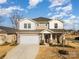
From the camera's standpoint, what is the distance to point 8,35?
54.9 metres

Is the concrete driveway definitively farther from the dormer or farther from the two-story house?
the dormer

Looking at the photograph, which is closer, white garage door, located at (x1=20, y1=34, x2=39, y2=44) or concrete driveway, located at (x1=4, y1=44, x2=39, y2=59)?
concrete driveway, located at (x1=4, y1=44, x2=39, y2=59)

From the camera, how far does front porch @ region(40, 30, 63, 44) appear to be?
4719 centimetres

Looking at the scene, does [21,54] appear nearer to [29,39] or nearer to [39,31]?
[29,39]

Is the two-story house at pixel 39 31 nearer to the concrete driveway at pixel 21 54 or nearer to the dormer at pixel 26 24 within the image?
the dormer at pixel 26 24

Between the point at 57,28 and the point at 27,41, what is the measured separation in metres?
8.50

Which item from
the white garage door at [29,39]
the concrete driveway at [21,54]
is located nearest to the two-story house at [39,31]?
the white garage door at [29,39]

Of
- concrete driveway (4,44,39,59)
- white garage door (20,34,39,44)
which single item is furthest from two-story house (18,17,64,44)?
concrete driveway (4,44,39,59)

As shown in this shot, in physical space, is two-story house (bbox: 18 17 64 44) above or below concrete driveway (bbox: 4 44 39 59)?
above

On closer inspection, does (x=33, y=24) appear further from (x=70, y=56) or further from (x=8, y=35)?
(x=70, y=56)

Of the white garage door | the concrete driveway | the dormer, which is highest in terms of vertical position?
the dormer

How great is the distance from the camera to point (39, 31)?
4791 cm

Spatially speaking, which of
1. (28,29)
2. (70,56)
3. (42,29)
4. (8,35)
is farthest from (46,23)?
(70,56)

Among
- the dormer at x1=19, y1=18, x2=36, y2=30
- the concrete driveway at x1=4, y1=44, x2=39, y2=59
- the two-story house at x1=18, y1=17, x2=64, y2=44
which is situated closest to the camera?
the concrete driveway at x1=4, y1=44, x2=39, y2=59
